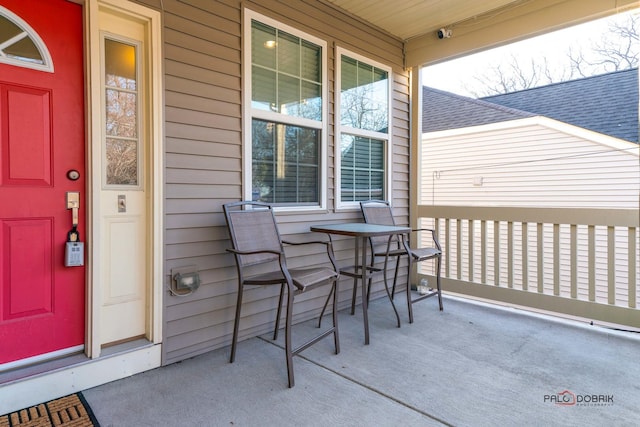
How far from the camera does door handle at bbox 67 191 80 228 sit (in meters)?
2.04

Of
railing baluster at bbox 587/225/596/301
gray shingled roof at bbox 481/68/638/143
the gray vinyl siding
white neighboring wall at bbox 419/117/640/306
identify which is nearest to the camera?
the gray vinyl siding

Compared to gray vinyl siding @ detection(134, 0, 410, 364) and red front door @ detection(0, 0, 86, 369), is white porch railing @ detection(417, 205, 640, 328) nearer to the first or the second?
gray vinyl siding @ detection(134, 0, 410, 364)

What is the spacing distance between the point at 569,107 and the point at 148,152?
6743mm

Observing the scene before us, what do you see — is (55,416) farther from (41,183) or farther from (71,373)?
(41,183)

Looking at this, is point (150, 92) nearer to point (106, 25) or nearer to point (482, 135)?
point (106, 25)

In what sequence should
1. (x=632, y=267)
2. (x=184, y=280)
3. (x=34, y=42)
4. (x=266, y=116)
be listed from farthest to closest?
(x=632, y=267)
(x=266, y=116)
(x=184, y=280)
(x=34, y=42)

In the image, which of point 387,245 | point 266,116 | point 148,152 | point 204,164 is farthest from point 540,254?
point 148,152

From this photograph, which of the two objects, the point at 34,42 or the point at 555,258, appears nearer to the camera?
the point at 34,42

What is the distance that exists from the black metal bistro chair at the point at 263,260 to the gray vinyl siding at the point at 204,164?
164 millimetres

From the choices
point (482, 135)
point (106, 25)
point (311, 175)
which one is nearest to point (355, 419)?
point (311, 175)

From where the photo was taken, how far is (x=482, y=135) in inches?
253

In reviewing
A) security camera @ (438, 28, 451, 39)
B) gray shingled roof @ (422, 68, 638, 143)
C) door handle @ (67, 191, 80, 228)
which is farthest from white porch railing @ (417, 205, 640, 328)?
door handle @ (67, 191, 80, 228)

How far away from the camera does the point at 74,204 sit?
2051 millimetres

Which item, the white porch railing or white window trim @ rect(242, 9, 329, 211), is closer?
white window trim @ rect(242, 9, 329, 211)
